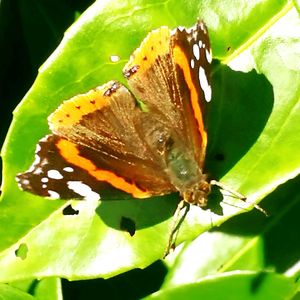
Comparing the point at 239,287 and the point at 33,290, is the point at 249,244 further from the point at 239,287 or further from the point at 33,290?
the point at 33,290

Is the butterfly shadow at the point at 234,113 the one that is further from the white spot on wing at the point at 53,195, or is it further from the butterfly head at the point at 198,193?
the white spot on wing at the point at 53,195

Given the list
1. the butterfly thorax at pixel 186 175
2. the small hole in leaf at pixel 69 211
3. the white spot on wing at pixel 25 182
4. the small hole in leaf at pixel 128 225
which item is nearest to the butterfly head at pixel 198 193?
the butterfly thorax at pixel 186 175

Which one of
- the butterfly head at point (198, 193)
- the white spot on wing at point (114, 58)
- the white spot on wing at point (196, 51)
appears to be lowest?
the butterfly head at point (198, 193)

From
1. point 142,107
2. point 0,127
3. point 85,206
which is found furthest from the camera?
point 0,127

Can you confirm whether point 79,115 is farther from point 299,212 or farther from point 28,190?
point 299,212

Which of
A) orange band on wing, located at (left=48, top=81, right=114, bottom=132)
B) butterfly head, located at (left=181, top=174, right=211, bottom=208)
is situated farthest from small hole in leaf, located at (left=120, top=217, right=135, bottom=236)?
orange band on wing, located at (left=48, top=81, right=114, bottom=132)

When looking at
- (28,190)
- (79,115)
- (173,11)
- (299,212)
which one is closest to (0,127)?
(79,115)
